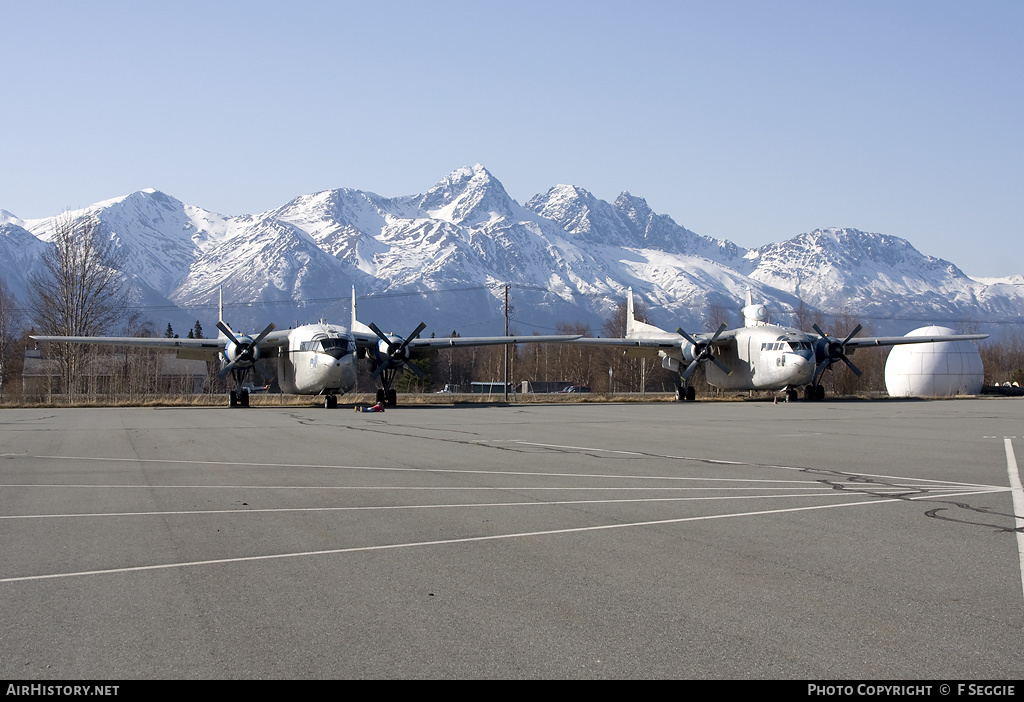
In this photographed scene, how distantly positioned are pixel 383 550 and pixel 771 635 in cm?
366

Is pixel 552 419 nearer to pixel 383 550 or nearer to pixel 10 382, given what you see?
pixel 383 550

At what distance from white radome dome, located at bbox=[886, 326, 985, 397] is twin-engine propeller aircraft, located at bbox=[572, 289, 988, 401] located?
9.53 meters

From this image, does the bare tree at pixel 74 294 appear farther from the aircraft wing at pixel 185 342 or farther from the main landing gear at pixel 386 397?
the main landing gear at pixel 386 397

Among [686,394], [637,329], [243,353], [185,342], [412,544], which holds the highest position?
[637,329]

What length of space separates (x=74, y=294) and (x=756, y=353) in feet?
150

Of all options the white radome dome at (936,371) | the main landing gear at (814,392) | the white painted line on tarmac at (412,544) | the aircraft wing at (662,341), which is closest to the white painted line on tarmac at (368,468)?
the white painted line on tarmac at (412,544)

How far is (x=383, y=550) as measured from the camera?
25.0ft

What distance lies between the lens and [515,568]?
686 cm

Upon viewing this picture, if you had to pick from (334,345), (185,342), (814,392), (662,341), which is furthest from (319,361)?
(814,392)

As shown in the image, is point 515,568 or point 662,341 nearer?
point 515,568

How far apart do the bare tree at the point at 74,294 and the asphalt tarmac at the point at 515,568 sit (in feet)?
163

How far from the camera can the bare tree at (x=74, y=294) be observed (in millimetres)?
59844

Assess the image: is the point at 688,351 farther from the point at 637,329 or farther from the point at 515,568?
the point at 515,568
